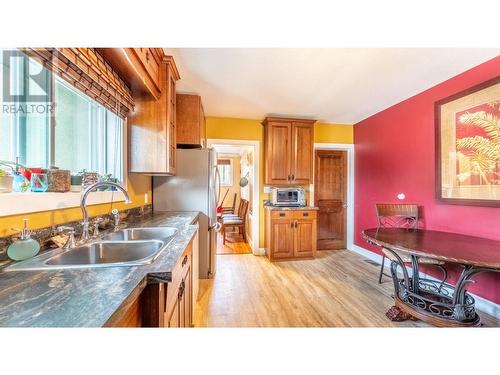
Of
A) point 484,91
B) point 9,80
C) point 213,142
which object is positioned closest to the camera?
point 9,80

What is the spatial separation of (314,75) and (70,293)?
260 centimetres

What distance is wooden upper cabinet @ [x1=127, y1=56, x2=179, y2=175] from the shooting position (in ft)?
6.20

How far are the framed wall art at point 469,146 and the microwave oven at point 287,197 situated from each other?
1795 mm

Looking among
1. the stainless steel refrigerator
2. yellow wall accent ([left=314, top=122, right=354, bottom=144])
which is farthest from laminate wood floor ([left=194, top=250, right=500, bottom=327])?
yellow wall accent ([left=314, top=122, right=354, bottom=144])

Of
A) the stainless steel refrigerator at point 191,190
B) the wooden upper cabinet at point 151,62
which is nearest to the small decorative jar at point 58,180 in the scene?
the wooden upper cabinet at point 151,62

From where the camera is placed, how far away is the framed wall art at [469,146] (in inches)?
73.9

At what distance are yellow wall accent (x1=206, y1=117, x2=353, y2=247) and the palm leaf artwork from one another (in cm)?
194

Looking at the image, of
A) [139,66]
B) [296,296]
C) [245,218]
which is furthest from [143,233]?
[245,218]

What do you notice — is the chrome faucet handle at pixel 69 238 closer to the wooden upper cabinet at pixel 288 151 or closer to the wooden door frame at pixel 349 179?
the wooden upper cabinet at pixel 288 151

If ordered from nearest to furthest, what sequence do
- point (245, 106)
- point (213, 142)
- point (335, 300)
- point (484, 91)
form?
point (484, 91) < point (335, 300) < point (245, 106) < point (213, 142)
